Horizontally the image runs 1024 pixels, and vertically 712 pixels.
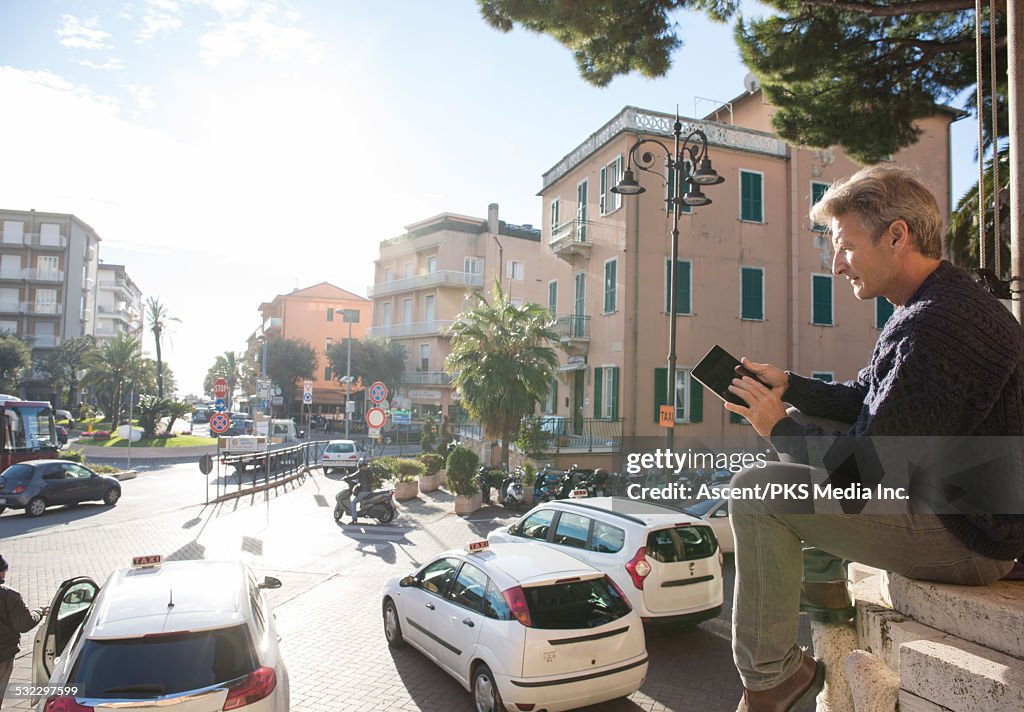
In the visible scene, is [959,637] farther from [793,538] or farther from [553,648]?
[553,648]

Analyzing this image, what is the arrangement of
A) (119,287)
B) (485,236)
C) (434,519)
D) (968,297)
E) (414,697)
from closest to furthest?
(968,297)
(414,697)
(434,519)
(485,236)
(119,287)

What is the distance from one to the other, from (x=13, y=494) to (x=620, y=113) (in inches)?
833

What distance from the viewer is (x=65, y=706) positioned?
13.2ft

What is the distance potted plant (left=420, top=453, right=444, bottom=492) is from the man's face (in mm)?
21141

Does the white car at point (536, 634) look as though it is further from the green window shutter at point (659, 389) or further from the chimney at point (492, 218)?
the chimney at point (492, 218)

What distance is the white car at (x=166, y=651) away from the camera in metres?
4.13

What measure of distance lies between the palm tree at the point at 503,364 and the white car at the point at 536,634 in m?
13.4

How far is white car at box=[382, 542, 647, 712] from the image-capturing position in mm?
5727

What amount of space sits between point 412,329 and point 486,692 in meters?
50.5

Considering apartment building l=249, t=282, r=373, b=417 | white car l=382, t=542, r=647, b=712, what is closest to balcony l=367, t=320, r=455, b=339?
apartment building l=249, t=282, r=373, b=417

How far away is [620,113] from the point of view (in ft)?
75.0

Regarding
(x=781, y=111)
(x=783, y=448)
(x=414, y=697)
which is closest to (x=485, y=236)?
(x=781, y=111)

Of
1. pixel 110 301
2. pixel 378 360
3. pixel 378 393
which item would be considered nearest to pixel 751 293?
pixel 378 393

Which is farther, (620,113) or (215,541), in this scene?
(620,113)
